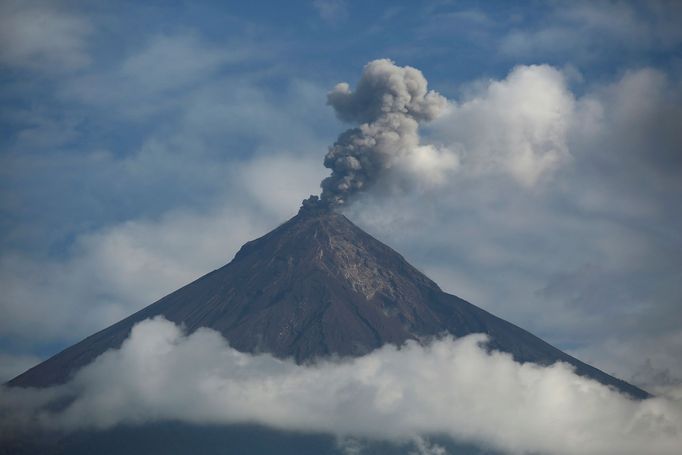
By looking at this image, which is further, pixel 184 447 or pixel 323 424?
pixel 323 424

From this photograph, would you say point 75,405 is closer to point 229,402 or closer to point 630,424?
point 229,402

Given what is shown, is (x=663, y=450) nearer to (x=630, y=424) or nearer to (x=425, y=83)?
(x=630, y=424)

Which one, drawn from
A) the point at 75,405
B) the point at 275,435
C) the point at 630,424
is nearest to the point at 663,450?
the point at 630,424

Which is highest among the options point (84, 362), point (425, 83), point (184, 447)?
point (425, 83)

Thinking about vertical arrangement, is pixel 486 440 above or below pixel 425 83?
below

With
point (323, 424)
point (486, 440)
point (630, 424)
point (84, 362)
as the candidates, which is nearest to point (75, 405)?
point (84, 362)

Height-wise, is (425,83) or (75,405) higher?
(425,83)

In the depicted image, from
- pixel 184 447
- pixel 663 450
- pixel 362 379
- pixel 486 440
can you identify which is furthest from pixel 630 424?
pixel 184 447

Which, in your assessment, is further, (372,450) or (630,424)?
(630,424)
